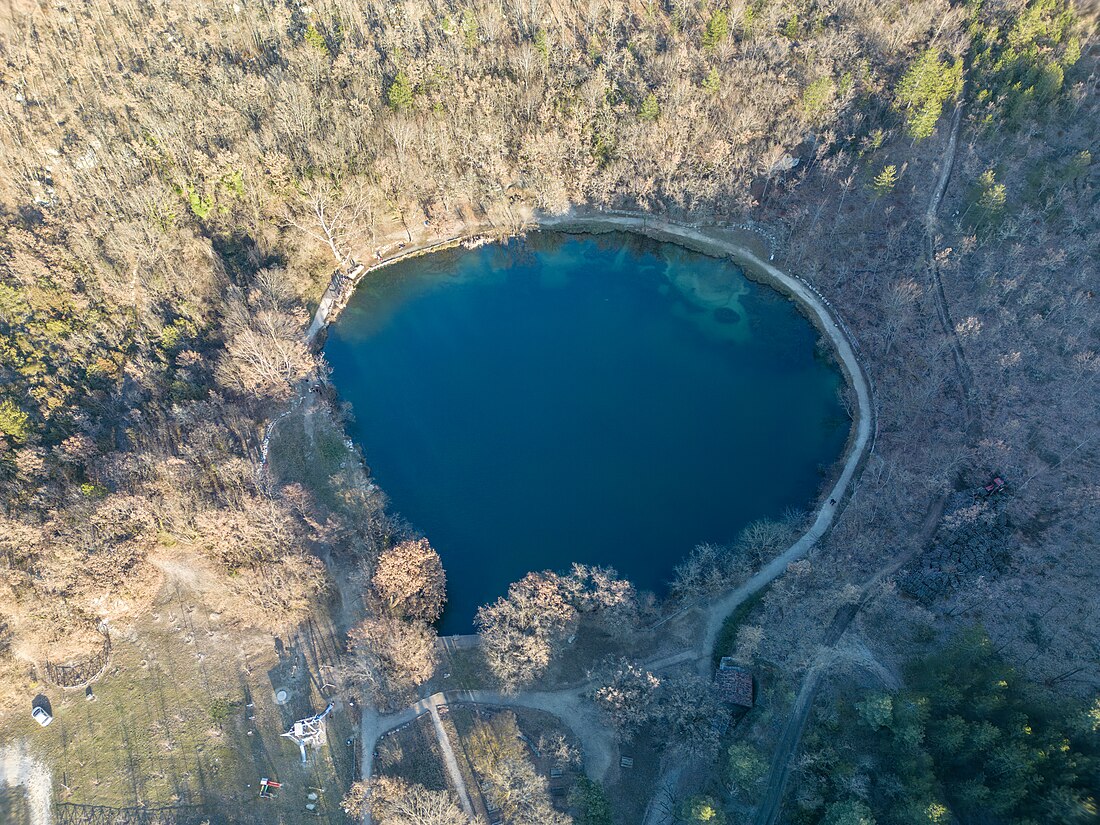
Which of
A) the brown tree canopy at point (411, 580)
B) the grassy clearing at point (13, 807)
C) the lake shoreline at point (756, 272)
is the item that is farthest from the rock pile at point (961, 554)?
the grassy clearing at point (13, 807)

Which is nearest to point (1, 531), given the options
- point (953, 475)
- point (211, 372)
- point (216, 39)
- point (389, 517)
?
point (211, 372)

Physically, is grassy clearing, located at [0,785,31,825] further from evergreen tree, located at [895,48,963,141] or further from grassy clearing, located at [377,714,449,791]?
evergreen tree, located at [895,48,963,141]

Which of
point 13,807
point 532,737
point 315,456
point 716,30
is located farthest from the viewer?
point 716,30

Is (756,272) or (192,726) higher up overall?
(756,272)

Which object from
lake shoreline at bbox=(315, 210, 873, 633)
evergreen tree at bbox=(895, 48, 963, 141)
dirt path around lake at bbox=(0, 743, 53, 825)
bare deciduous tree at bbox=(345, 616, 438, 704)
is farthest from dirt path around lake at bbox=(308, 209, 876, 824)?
dirt path around lake at bbox=(0, 743, 53, 825)

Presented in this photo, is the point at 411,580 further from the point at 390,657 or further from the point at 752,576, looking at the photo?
the point at 752,576

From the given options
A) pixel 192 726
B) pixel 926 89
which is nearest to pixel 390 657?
pixel 192 726

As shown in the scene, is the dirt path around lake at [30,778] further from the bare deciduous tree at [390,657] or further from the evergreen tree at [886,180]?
the evergreen tree at [886,180]
